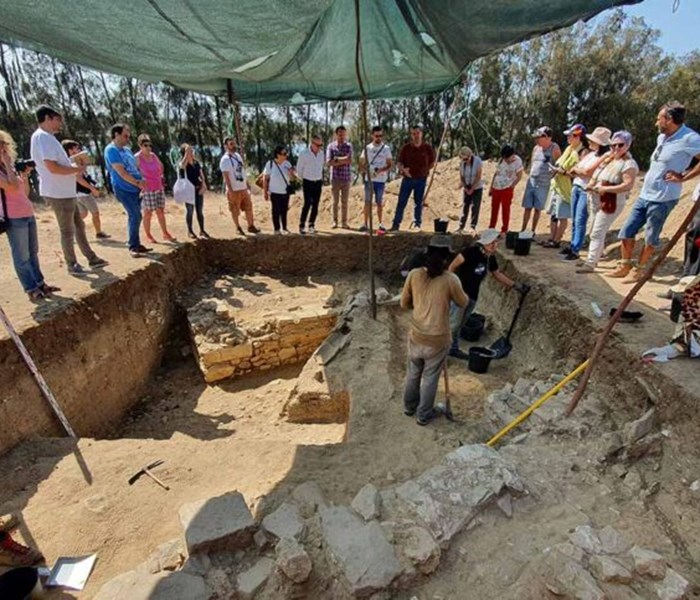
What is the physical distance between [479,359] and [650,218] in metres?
2.64

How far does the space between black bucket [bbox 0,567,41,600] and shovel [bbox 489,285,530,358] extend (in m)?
4.85

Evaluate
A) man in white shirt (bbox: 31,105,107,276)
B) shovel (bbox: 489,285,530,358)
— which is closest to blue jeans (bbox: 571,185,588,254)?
shovel (bbox: 489,285,530,358)

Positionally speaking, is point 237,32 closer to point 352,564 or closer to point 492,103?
point 352,564

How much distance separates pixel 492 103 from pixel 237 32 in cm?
2055

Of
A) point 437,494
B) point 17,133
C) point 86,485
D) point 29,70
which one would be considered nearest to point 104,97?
point 29,70

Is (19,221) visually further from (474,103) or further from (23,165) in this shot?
(474,103)

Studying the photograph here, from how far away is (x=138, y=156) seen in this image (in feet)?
20.8

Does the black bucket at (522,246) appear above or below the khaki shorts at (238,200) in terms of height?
below

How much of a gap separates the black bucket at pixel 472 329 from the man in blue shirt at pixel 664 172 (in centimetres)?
190

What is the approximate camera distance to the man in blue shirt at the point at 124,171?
5500mm

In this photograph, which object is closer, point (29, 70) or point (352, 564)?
point (352, 564)

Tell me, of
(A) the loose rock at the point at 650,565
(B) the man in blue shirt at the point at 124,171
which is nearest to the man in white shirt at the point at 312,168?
(B) the man in blue shirt at the point at 124,171

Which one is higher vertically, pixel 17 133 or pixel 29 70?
pixel 29 70

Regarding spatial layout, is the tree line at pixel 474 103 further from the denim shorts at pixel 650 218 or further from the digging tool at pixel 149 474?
the digging tool at pixel 149 474
